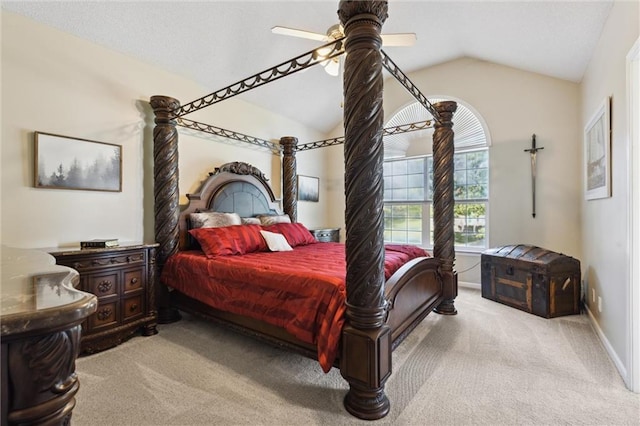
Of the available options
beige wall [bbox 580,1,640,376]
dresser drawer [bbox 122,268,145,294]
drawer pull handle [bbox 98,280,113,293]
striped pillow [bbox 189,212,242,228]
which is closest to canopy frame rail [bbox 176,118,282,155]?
striped pillow [bbox 189,212,242,228]

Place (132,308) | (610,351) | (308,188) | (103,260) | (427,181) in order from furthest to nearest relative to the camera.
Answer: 1. (308,188)
2. (427,181)
3. (132,308)
4. (103,260)
5. (610,351)

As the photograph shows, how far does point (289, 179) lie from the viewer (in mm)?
4801

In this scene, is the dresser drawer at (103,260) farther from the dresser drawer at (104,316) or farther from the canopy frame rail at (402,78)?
the canopy frame rail at (402,78)

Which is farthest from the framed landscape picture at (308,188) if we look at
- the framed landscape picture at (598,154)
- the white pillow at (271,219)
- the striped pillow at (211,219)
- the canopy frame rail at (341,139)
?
the framed landscape picture at (598,154)

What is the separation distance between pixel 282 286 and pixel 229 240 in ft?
4.03

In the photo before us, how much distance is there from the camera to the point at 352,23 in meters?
1.69

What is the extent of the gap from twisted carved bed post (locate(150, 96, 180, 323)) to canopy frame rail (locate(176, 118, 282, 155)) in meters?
0.23

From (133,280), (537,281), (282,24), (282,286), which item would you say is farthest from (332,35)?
(537,281)

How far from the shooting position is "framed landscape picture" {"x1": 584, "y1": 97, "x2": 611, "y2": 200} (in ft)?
8.09

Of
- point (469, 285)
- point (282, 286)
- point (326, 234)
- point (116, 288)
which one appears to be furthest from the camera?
point (326, 234)

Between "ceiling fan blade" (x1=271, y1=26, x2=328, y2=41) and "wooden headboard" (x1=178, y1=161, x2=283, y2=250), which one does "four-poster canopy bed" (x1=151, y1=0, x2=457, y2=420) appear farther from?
"ceiling fan blade" (x1=271, y1=26, x2=328, y2=41)

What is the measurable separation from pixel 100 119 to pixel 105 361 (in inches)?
89.6

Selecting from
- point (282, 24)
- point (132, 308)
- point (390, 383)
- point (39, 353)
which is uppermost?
point (282, 24)

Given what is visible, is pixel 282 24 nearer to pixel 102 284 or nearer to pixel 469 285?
pixel 102 284
